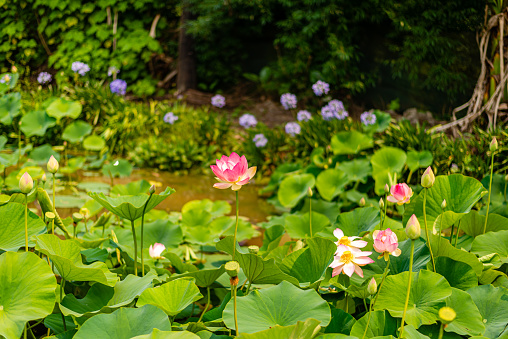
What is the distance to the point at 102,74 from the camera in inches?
204

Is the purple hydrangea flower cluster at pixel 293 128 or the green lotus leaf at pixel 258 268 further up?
the green lotus leaf at pixel 258 268

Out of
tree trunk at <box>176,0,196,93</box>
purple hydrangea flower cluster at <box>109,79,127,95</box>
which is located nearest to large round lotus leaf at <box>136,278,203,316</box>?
purple hydrangea flower cluster at <box>109,79,127,95</box>

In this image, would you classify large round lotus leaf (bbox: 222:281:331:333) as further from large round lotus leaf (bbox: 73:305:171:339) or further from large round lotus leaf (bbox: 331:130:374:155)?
large round lotus leaf (bbox: 331:130:374:155)

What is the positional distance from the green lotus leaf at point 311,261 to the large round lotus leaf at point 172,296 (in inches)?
8.9

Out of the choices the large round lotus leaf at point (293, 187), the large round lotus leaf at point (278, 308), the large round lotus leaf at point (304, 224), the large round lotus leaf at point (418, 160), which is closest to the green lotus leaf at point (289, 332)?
the large round lotus leaf at point (278, 308)

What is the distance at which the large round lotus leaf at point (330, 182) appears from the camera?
2281mm

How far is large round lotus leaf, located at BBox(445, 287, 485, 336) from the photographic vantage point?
2.70 ft

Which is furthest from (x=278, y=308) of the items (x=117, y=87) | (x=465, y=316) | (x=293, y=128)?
(x=117, y=87)

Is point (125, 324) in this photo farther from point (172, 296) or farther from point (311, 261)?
point (311, 261)

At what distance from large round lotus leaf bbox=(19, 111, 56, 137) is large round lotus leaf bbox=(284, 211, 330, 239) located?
6.95 feet

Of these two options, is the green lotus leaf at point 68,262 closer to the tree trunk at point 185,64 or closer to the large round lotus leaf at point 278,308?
the large round lotus leaf at point 278,308

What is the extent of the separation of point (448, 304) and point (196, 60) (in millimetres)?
4807

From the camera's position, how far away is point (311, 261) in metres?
0.97

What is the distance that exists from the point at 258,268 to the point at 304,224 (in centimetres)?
67
